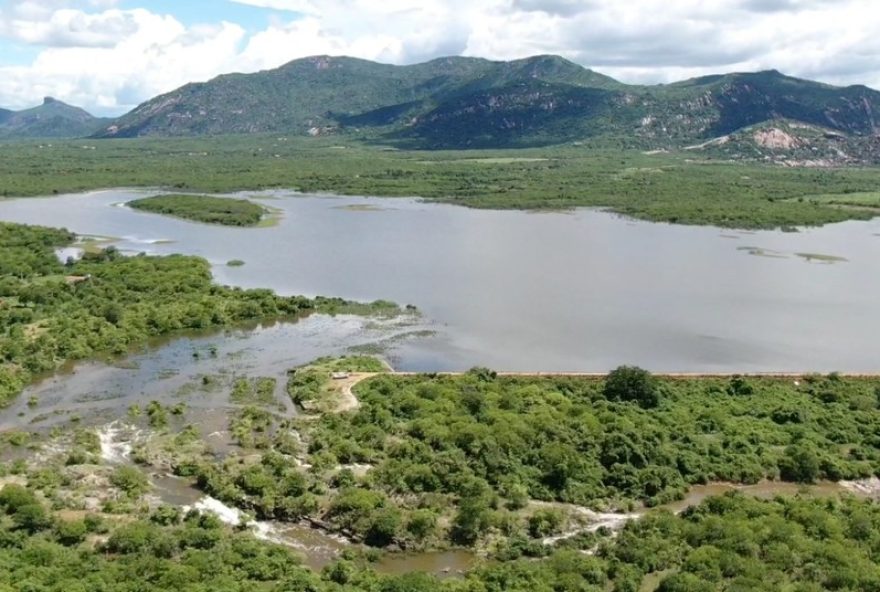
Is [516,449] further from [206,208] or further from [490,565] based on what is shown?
[206,208]

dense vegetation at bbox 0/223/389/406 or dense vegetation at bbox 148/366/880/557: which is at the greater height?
dense vegetation at bbox 0/223/389/406

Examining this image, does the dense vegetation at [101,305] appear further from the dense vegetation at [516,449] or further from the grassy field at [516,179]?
the grassy field at [516,179]

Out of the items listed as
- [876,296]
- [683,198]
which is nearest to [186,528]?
[876,296]

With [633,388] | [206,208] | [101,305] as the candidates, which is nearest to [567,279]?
[633,388]

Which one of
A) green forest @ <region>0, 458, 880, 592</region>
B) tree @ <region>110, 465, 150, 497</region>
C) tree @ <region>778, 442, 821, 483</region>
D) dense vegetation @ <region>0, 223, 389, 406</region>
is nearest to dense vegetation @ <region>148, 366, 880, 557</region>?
tree @ <region>778, 442, 821, 483</region>

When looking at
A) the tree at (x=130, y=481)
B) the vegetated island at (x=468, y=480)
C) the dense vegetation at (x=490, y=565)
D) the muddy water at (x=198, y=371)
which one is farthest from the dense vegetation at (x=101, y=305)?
the dense vegetation at (x=490, y=565)

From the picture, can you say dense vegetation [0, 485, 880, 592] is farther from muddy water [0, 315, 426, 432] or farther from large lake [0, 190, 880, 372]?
large lake [0, 190, 880, 372]
